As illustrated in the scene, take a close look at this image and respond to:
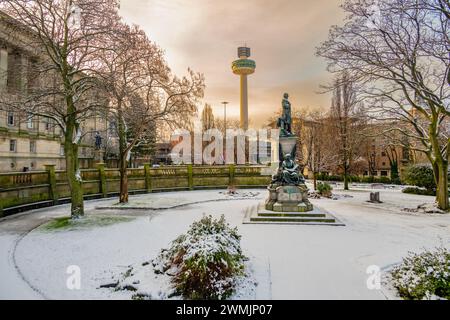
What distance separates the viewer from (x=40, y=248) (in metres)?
8.71

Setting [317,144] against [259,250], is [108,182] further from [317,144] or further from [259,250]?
[317,144]

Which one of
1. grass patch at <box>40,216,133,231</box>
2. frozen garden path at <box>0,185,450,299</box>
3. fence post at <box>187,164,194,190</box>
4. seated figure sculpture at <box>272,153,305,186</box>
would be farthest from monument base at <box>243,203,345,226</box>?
fence post at <box>187,164,194,190</box>

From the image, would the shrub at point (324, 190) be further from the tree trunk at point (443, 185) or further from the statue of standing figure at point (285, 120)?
the statue of standing figure at point (285, 120)

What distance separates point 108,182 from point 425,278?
69.1ft

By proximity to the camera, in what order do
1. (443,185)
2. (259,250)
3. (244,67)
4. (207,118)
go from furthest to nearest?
(244,67)
(207,118)
(443,185)
(259,250)

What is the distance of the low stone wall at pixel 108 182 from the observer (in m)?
14.9

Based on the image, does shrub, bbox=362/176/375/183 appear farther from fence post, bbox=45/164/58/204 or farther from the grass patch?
fence post, bbox=45/164/58/204

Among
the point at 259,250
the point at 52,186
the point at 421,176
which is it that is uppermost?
the point at 421,176

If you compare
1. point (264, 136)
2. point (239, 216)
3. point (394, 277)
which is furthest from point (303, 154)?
point (394, 277)

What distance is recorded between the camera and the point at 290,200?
43.9 feet

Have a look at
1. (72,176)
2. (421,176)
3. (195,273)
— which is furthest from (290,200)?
(421,176)

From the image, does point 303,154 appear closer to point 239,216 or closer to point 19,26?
point 239,216
